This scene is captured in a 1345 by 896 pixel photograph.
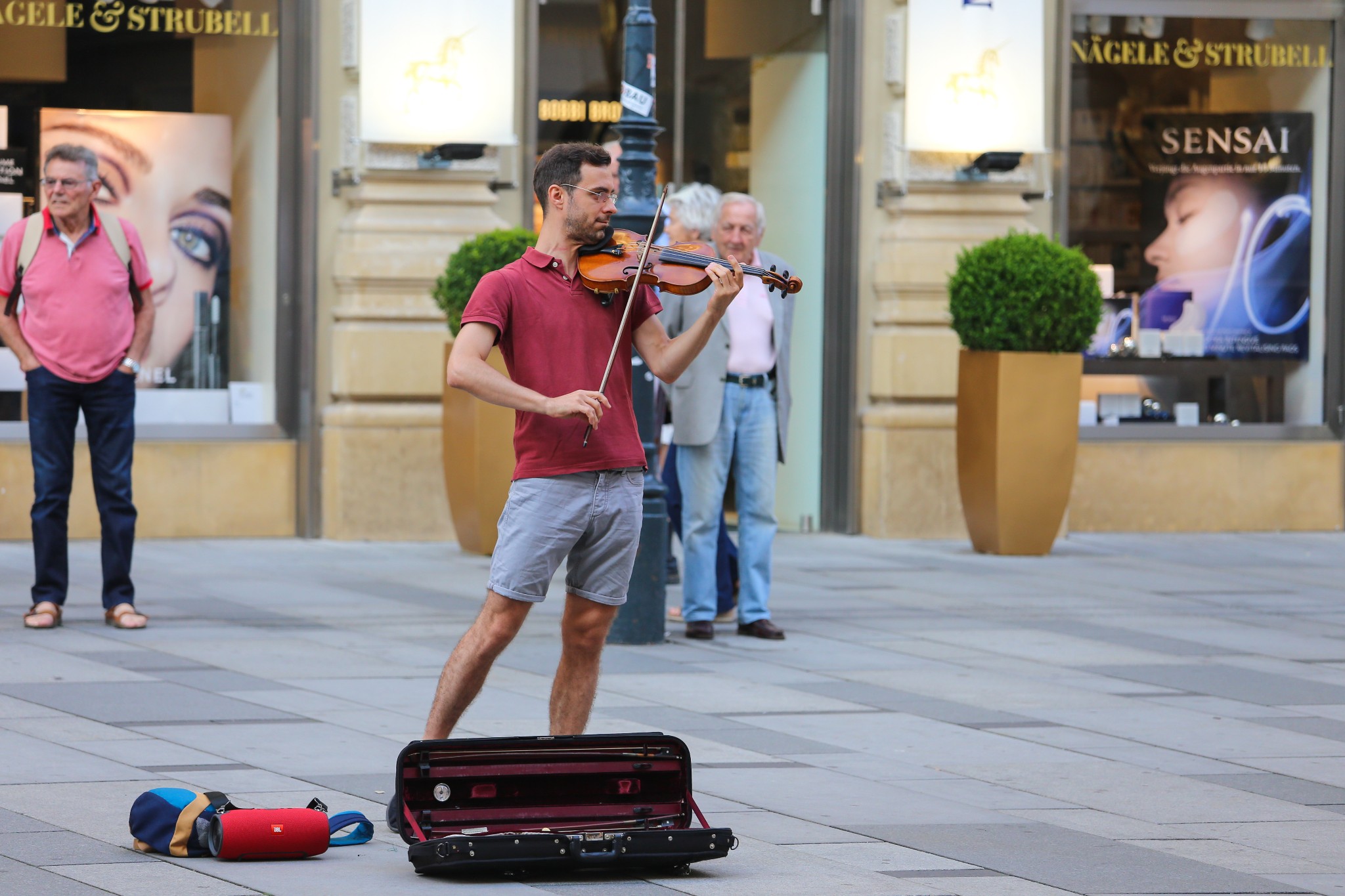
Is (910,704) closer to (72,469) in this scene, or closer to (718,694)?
(718,694)

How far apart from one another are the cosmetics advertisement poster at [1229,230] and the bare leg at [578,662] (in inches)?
349

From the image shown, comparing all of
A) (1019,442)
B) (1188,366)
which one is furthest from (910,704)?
(1188,366)

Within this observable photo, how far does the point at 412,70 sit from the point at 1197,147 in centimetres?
543

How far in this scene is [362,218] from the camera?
12.0 metres

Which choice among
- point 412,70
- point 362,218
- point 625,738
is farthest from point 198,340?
point 625,738

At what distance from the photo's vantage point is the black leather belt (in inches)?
341

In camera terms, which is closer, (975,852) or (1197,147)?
(975,852)

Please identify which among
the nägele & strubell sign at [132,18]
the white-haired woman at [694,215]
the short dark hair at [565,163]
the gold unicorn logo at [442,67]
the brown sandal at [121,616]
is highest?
the nägele & strubell sign at [132,18]

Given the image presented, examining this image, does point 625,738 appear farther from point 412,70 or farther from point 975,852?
point 412,70

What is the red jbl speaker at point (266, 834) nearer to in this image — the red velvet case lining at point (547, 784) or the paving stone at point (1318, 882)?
the red velvet case lining at point (547, 784)

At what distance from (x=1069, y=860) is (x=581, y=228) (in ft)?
6.64

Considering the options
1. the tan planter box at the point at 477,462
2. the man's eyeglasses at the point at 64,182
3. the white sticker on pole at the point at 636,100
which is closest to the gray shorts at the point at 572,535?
the white sticker on pole at the point at 636,100

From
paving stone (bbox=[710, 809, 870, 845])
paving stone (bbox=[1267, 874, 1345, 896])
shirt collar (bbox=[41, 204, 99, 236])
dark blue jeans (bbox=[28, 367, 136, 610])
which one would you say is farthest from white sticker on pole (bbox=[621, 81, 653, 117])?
paving stone (bbox=[1267, 874, 1345, 896])

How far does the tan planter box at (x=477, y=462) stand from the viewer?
1105 centimetres
